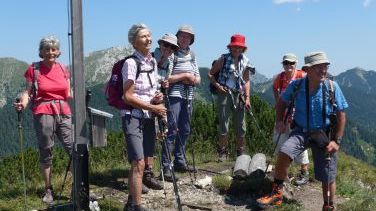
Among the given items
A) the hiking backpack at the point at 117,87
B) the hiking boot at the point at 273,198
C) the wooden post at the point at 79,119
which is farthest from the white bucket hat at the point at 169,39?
the hiking boot at the point at 273,198

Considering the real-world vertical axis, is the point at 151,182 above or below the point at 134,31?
below

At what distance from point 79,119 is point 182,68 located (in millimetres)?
2543

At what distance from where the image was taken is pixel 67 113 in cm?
673

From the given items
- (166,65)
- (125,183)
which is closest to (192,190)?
(125,183)

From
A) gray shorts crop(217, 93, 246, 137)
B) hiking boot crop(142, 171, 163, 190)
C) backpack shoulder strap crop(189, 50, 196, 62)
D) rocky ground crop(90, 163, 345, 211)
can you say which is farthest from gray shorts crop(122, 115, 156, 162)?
gray shorts crop(217, 93, 246, 137)

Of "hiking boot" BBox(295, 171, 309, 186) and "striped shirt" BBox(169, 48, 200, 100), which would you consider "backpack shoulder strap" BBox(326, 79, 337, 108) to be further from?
"striped shirt" BBox(169, 48, 200, 100)

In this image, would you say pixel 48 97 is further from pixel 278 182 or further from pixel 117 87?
pixel 278 182

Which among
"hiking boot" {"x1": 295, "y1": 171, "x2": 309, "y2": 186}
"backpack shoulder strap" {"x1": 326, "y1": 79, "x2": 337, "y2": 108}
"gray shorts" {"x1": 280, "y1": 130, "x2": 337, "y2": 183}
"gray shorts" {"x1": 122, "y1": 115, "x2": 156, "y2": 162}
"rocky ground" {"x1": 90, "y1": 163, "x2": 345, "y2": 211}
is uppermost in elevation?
"backpack shoulder strap" {"x1": 326, "y1": 79, "x2": 337, "y2": 108}

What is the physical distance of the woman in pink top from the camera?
6.49 metres

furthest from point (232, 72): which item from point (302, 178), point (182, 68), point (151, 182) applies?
point (151, 182)

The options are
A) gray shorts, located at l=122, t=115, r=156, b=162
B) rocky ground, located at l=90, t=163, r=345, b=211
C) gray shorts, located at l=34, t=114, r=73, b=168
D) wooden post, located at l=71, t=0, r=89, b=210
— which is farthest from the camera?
rocky ground, located at l=90, t=163, r=345, b=211

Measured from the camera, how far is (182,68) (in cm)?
788

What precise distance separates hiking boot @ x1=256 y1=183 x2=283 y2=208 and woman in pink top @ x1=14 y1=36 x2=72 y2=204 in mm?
2633

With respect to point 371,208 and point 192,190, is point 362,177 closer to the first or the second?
point 371,208
